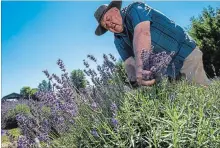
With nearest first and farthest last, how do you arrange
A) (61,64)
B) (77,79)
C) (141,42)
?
(141,42) → (61,64) → (77,79)

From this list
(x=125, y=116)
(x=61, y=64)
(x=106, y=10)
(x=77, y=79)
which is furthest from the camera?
(x=77, y=79)

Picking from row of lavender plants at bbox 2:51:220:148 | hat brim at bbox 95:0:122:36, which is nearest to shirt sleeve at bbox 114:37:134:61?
hat brim at bbox 95:0:122:36

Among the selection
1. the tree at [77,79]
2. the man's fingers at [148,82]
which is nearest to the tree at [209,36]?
the tree at [77,79]

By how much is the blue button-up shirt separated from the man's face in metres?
0.04

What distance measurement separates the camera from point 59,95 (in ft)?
8.66

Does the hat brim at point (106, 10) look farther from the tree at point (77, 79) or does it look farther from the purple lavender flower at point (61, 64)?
the purple lavender flower at point (61, 64)

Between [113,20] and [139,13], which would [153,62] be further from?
[113,20]

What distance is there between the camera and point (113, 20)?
295 centimetres

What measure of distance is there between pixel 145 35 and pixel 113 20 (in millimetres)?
455

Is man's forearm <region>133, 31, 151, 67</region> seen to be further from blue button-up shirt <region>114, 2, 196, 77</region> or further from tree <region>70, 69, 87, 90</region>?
tree <region>70, 69, 87, 90</region>

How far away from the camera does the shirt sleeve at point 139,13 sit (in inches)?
106

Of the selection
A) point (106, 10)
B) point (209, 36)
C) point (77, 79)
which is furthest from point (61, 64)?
point (209, 36)

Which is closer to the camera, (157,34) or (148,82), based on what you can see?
(148,82)

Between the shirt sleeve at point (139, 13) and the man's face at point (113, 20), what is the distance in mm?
143
